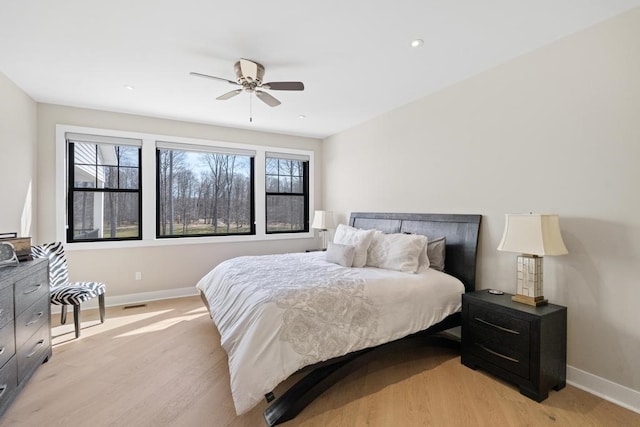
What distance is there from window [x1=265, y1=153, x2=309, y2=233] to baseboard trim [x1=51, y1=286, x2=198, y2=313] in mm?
1637

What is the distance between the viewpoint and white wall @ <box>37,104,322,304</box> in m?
3.76

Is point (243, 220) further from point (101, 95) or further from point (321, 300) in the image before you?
point (321, 300)

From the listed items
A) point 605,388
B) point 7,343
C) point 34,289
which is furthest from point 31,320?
point 605,388

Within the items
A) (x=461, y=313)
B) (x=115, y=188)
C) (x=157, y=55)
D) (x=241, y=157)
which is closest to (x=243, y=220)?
(x=241, y=157)

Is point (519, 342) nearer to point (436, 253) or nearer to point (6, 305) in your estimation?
point (436, 253)

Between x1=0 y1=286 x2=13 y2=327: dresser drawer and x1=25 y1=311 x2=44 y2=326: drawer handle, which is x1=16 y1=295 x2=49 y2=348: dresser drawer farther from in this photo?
x1=0 y1=286 x2=13 y2=327: dresser drawer

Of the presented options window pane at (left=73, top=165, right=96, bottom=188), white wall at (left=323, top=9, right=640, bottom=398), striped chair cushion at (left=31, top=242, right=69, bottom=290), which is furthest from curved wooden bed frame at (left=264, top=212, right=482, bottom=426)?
window pane at (left=73, top=165, right=96, bottom=188)

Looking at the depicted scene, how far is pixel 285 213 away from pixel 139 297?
260 centimetres

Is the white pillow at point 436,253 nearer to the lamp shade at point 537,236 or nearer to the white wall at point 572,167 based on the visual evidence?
the white wall at point 572,167

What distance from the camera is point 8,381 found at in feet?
6.48

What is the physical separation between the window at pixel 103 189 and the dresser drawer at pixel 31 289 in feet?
5.19

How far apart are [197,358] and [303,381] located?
1.18 m

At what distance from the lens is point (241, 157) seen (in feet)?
16.8

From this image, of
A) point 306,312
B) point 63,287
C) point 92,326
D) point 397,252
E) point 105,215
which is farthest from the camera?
point 105,215
